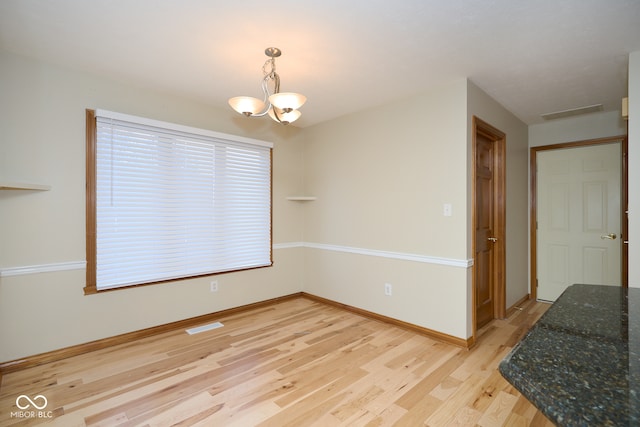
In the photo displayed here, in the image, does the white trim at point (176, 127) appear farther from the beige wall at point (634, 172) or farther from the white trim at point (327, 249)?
the beige wall at point (634, 172)

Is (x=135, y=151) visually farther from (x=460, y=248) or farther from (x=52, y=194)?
(x=460, y=248)

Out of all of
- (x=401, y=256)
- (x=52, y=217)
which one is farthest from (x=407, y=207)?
(x=52, y=217)

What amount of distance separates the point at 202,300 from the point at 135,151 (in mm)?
1726

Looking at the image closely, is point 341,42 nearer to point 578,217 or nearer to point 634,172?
point 634,172

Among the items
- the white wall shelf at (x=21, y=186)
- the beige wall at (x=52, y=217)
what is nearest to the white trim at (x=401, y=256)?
the beige wall at (x=52, y=217)

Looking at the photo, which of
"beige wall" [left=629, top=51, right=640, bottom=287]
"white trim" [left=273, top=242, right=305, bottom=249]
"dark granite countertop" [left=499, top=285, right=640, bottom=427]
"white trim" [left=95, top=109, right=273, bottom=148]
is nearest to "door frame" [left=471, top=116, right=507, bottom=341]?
"beige wall" [left=629, top=51, right=640, bottom=287]

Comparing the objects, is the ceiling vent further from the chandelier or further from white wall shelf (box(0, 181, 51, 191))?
white wall shelf (box(0, 181, 51, 191))

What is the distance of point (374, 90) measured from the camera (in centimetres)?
307

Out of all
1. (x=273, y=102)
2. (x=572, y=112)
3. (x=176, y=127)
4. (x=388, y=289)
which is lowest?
(x=388, y=289)

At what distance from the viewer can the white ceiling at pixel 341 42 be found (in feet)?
6.05

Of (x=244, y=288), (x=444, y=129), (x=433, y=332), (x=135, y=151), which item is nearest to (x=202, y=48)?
(x=135, y=151)

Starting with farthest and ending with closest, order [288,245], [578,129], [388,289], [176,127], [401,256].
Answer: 1. [288,245]
2. [578,129]
3. [388,289]
4. [401,256]
5. [176,127]

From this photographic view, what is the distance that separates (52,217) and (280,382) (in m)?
2.33

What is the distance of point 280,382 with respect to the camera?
7.38 feet
